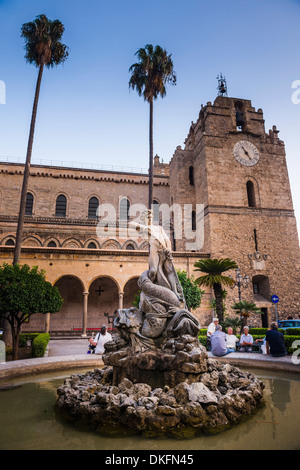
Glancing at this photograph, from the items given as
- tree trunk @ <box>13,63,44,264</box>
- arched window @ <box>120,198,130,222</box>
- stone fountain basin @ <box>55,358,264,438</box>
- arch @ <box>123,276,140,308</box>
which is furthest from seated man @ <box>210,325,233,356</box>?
arched window @ <box>120,198,130,222</box>

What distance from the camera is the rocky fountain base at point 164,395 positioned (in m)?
3.33

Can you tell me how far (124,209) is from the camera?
29.1m

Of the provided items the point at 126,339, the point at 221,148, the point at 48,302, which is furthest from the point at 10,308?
the point at 221,148

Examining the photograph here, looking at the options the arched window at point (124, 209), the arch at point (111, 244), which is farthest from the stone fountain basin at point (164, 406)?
the arched window at point (124, 209)

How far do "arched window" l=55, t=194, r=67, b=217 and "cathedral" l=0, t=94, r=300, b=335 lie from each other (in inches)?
3.6

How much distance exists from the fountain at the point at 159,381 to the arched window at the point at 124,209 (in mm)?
23241

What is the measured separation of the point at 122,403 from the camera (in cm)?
354

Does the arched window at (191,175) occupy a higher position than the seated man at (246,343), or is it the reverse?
the arched window at (191,175)

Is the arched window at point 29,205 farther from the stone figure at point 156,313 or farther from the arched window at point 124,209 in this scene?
the stone figure at point 156,313

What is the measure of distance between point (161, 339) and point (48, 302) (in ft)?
21.5

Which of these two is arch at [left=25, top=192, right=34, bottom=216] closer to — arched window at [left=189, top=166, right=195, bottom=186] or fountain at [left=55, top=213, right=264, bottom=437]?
arched window at [left=189, top=166, right=195, bottom=186]

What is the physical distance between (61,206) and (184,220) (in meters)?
11.7
